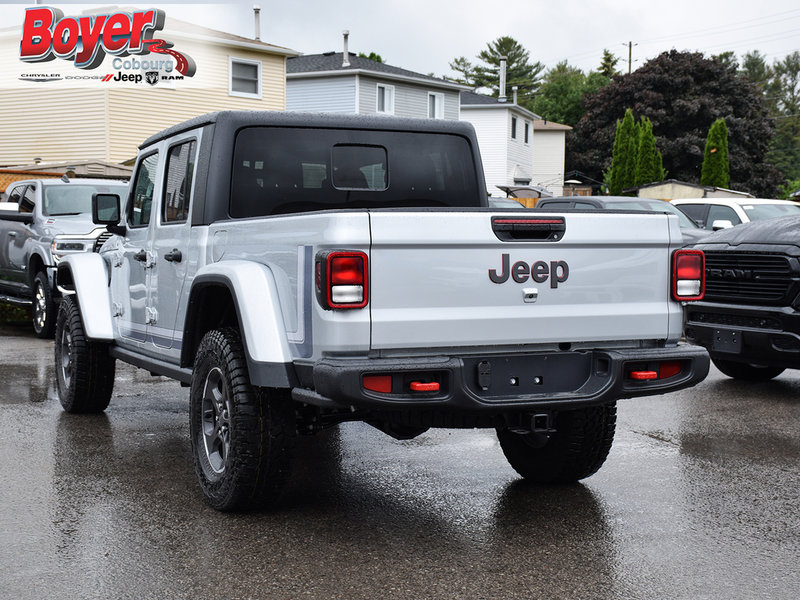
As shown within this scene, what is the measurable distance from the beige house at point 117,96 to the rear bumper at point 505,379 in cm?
2546

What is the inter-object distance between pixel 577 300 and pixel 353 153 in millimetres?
1904

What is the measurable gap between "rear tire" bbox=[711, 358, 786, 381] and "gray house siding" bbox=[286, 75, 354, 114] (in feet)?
99.1

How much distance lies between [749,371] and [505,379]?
19.1ft

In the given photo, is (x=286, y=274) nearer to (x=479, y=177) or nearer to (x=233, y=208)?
(x=233, y=208)

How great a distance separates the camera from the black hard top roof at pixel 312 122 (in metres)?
5.61

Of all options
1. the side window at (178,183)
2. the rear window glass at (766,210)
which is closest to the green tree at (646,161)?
the rear window glass at (766,210)

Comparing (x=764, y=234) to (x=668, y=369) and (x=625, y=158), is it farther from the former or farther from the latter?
(x=625, y=158)

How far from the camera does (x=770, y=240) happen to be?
8.28 m

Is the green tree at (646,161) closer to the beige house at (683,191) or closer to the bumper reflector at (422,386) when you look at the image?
the beige house at (683,191)

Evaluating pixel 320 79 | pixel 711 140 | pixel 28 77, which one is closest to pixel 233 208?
pixel 28 77

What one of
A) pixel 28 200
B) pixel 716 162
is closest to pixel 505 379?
pixel 28 200

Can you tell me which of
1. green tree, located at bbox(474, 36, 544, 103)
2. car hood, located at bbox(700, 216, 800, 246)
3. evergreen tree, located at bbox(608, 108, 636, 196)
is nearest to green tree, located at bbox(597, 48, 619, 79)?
green tree, located at bbox(474, 36, 544, 103)

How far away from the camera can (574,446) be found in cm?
552

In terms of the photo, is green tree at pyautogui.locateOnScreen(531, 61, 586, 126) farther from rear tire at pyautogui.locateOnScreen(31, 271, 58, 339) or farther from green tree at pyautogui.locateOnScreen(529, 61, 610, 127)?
rear tire at pyautogui.locateOnScreen(31, 271, 58, 339)
